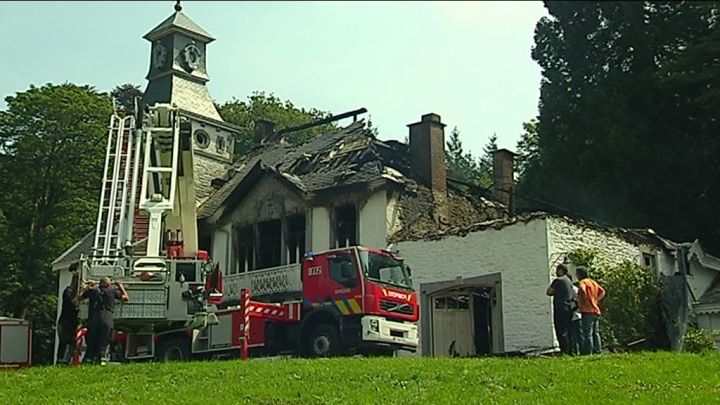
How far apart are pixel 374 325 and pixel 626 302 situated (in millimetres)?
8657

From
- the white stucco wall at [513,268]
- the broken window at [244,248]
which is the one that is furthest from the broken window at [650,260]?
the broken window at [244,248]

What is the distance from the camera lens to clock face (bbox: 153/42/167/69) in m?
52.3

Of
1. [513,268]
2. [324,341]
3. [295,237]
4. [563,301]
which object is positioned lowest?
[324,341]

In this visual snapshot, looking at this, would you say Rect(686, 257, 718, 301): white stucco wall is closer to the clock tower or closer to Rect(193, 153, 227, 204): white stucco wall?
Rect(193, 153, 227, 204): white stucco wall

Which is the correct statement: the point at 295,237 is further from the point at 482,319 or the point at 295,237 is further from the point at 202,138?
the point at 202,138

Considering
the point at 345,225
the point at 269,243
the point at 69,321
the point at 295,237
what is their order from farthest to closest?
the point at 269,243 < the point at 295,237 < the point at 345,225 < the point at 69,321

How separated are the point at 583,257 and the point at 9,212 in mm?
31754

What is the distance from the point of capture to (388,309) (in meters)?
25.5

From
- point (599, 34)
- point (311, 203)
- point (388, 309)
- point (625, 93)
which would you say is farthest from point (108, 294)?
point (599, 34)

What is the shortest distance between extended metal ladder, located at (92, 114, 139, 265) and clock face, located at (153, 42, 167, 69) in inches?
1036

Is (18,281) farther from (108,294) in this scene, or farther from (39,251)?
(108,294)

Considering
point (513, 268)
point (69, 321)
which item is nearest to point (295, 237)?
point (513, 268)

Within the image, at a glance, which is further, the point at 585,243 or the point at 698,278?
the point at 698,278

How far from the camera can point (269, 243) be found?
128 feet
